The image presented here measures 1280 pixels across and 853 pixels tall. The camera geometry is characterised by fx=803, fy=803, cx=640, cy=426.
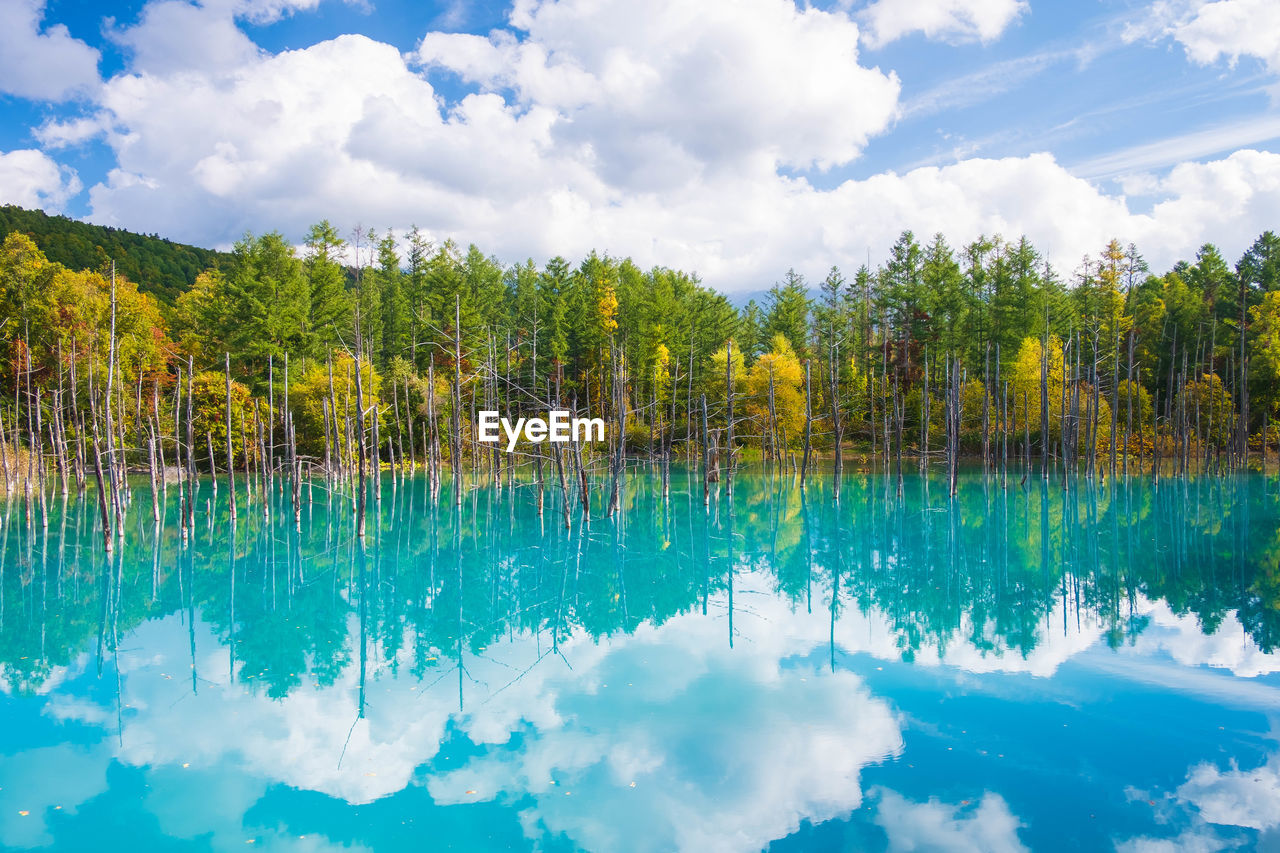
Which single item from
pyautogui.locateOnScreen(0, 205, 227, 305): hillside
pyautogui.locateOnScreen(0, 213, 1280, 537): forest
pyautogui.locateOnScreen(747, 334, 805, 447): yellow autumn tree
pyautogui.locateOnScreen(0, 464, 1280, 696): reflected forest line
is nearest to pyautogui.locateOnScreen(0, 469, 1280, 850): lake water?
pyautogui.locateOnScreen(0, 464, 1280, 696): reflected forest line

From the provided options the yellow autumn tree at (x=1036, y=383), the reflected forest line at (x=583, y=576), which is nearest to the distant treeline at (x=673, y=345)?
the yellow autumn tree at (x=1036, y=383)

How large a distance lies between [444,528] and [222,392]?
→ 18323 mm

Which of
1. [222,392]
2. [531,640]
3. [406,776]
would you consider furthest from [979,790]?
[222,392]

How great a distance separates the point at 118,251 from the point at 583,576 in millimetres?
58967

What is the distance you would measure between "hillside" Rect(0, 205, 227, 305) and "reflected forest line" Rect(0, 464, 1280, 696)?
34.4 metres

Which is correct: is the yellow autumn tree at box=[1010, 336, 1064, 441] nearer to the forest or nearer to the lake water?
the forest

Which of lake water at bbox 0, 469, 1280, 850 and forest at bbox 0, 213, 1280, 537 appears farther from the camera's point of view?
forest at bbox 0, 213, 1280, 537

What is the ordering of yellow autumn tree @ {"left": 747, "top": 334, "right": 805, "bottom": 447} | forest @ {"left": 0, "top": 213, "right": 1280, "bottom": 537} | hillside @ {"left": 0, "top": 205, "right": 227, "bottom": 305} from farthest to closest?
hillside @ {"left": 0, "top": 205, "right": 227, "bottom": 305}
yellow autumn tree @ {"left": 747, "top": 334, "right": 805, "bottom": 447}
forest @ {"left": 0, "top": 213, "right": 1280, "bottom": 537}

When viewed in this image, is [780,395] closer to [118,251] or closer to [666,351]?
[666,351]

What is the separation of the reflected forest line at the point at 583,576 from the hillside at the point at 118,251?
1353 inches

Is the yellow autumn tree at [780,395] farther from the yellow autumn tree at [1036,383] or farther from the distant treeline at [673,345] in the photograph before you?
the yellow autumn tree at [1036,383]

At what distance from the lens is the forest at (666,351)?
3572cm

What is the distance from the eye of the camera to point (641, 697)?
937cm

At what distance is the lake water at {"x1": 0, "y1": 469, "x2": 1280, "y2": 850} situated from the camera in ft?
21.8
